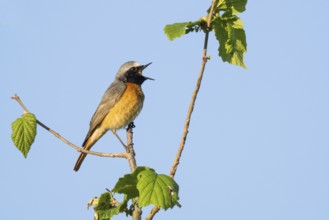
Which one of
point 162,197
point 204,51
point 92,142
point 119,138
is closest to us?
point 162,197

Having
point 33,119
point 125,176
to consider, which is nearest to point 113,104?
point 33,119

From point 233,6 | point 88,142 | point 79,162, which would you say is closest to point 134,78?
point 88,142

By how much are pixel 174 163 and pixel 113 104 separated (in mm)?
6833

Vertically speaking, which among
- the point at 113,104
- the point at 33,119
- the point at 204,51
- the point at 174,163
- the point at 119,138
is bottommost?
the point at 174,163

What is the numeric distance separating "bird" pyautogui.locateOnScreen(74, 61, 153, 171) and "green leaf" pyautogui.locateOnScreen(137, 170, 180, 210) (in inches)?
256

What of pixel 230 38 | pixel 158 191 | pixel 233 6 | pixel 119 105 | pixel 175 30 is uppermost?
pixel 119 105

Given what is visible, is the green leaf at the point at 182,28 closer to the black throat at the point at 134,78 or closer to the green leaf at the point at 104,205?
the green leaf at the point at 104,205

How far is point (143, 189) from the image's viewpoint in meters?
2.77

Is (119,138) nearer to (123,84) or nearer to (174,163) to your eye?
(123,84)

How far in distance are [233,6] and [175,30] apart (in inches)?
19.3

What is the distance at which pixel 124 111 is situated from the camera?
9.50m

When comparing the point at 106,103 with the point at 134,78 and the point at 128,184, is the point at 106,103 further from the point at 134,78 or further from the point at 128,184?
the point at 128,184

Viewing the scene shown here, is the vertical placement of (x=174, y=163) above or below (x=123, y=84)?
below

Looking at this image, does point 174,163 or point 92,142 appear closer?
point 174,163
